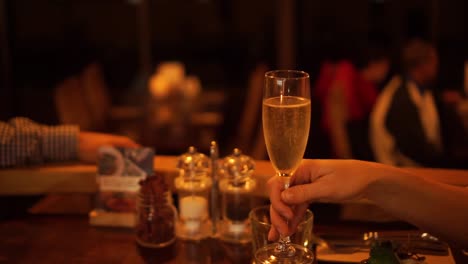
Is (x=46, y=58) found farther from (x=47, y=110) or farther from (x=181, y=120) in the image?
(x=181, y=120)

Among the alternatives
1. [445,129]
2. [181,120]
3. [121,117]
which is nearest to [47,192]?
[181,120]

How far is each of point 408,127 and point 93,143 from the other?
7.39 ft

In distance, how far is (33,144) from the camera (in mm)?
1953

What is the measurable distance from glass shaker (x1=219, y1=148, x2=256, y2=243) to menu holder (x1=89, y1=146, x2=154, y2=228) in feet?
0.78

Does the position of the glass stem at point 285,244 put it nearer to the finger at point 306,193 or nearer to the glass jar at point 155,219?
the finger at point 306,193

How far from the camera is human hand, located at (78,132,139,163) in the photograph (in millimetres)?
1960

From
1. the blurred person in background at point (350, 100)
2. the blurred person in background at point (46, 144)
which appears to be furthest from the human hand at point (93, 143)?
the blurred person in background at point (350, 100)

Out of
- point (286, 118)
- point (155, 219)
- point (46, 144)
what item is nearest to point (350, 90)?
point (46, 144)

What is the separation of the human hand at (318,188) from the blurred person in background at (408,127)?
8.01 ft

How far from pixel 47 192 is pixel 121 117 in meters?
3.26

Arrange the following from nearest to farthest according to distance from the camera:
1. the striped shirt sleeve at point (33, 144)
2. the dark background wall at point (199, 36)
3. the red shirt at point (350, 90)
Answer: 1. the striped shirt sleeve at point (33, 144)
2. the red shirt at point (350, 90)
3. the dark background wall at point (199, 36)

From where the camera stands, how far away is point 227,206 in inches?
65.1

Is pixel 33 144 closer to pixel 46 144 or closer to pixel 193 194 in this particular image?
pixel 46 144

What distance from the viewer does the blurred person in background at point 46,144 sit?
1.93 m
